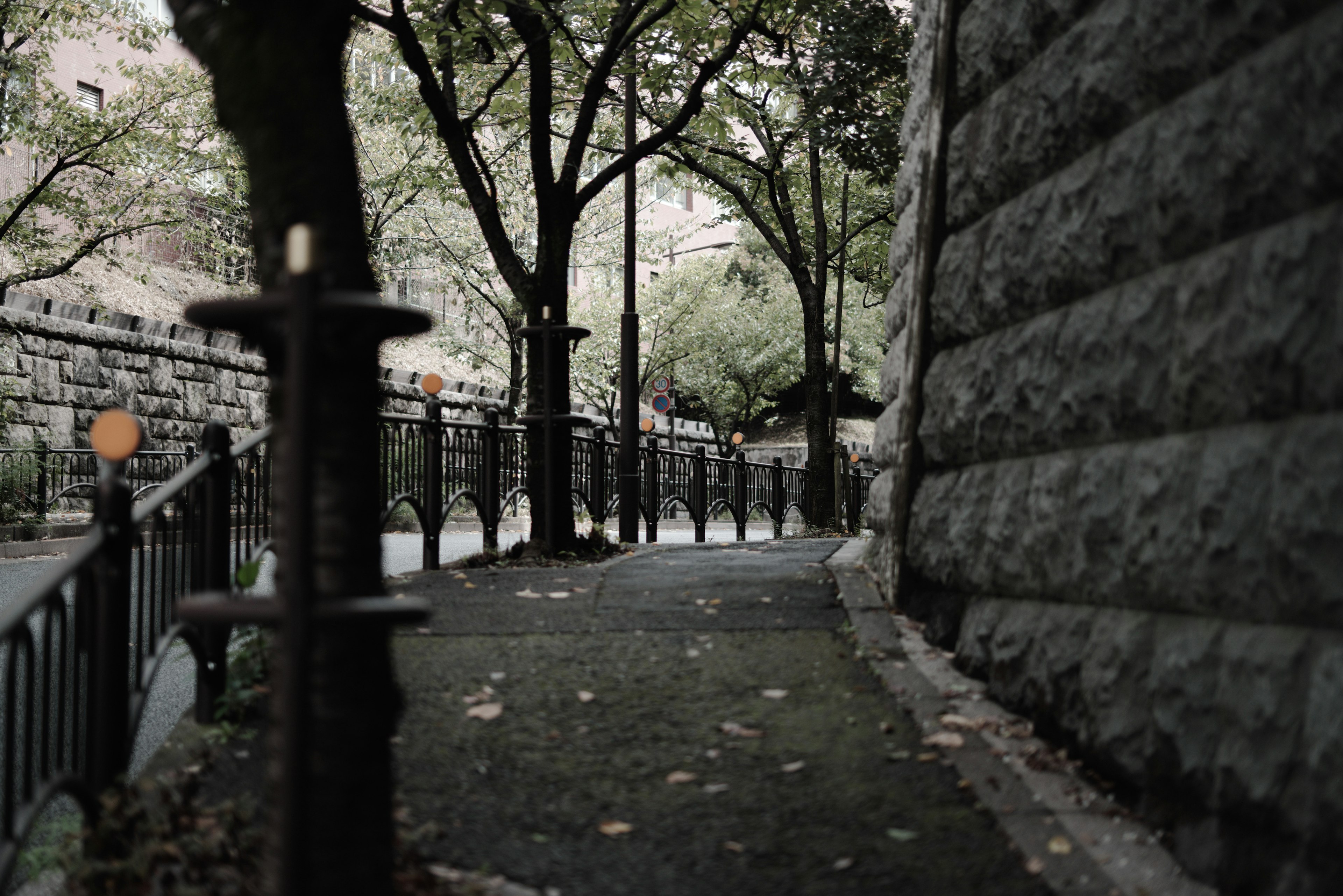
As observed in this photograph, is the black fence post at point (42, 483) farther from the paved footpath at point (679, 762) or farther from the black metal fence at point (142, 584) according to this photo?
the paved footpath at point (679, 762)

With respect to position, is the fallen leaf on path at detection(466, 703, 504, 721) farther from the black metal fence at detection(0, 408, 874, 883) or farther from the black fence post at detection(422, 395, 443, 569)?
the black fence post at detection(422, 395, 443, 569)

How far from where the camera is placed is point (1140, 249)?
324 cm

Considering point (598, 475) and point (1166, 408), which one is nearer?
point (1166, 408)

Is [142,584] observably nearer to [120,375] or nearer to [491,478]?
[491,478]

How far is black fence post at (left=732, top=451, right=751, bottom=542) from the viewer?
16078 millimetres

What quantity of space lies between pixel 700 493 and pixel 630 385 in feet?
13.8

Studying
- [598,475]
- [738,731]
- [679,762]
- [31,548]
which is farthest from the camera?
[31,548]

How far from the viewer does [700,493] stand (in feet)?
50.2

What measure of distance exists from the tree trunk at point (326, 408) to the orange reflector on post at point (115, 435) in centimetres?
75

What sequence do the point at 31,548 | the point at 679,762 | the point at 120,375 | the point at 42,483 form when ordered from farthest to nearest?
the point at 120,375, the point at 42,483, the point at 31,548, the point at 679,762

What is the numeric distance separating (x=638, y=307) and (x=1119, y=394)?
33920 millimetres

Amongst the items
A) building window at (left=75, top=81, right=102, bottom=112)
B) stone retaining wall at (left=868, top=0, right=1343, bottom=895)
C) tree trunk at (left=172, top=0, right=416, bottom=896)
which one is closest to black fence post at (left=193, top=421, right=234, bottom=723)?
tree trunk at (left=172, top=0, right=416, bottom=896)

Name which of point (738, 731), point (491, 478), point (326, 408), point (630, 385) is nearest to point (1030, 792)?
point (738, 731)

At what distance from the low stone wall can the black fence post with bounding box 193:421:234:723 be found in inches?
410
